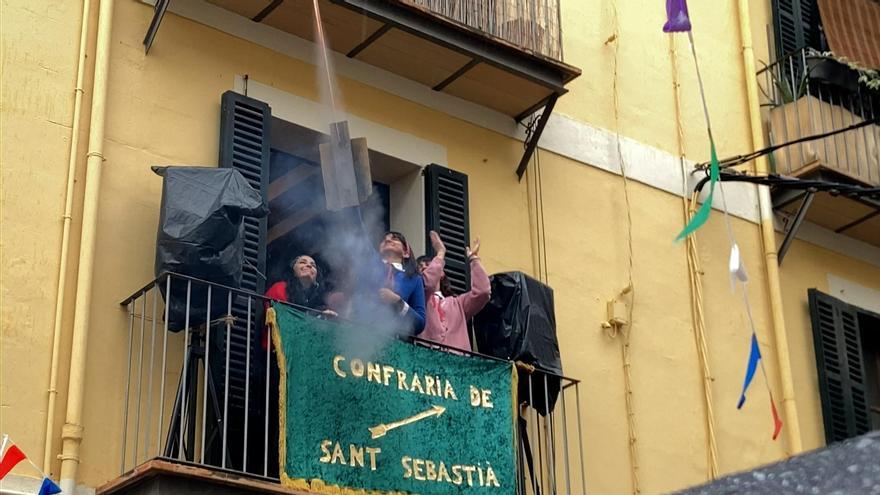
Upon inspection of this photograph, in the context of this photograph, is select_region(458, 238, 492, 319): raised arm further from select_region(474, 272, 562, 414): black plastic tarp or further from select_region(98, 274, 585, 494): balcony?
select_region(98, 274, 585, 494): balcony

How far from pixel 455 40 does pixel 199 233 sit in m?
2.78

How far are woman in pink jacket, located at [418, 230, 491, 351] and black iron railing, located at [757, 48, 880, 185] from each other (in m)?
3.93

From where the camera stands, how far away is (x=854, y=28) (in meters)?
13.5

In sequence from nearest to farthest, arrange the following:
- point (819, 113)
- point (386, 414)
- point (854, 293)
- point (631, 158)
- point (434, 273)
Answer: point (386, 414), point (434, 273), point (631, 158), point (819, 113), point (854, 293)

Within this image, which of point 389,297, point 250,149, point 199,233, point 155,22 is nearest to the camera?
point 199,233

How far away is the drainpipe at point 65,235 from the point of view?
8.28 m

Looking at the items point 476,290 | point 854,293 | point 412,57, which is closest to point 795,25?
point 854,293

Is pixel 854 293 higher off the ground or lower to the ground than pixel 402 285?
higher

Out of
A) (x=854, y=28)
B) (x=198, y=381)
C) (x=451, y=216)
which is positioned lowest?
(x=198, y=381)

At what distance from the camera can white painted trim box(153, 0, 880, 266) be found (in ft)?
33.3

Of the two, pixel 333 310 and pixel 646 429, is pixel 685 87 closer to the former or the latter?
pixel 646 429

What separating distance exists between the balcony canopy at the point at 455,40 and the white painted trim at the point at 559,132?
0.22 ft

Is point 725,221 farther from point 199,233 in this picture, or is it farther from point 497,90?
point 199,233

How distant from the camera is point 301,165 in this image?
35.5ft
